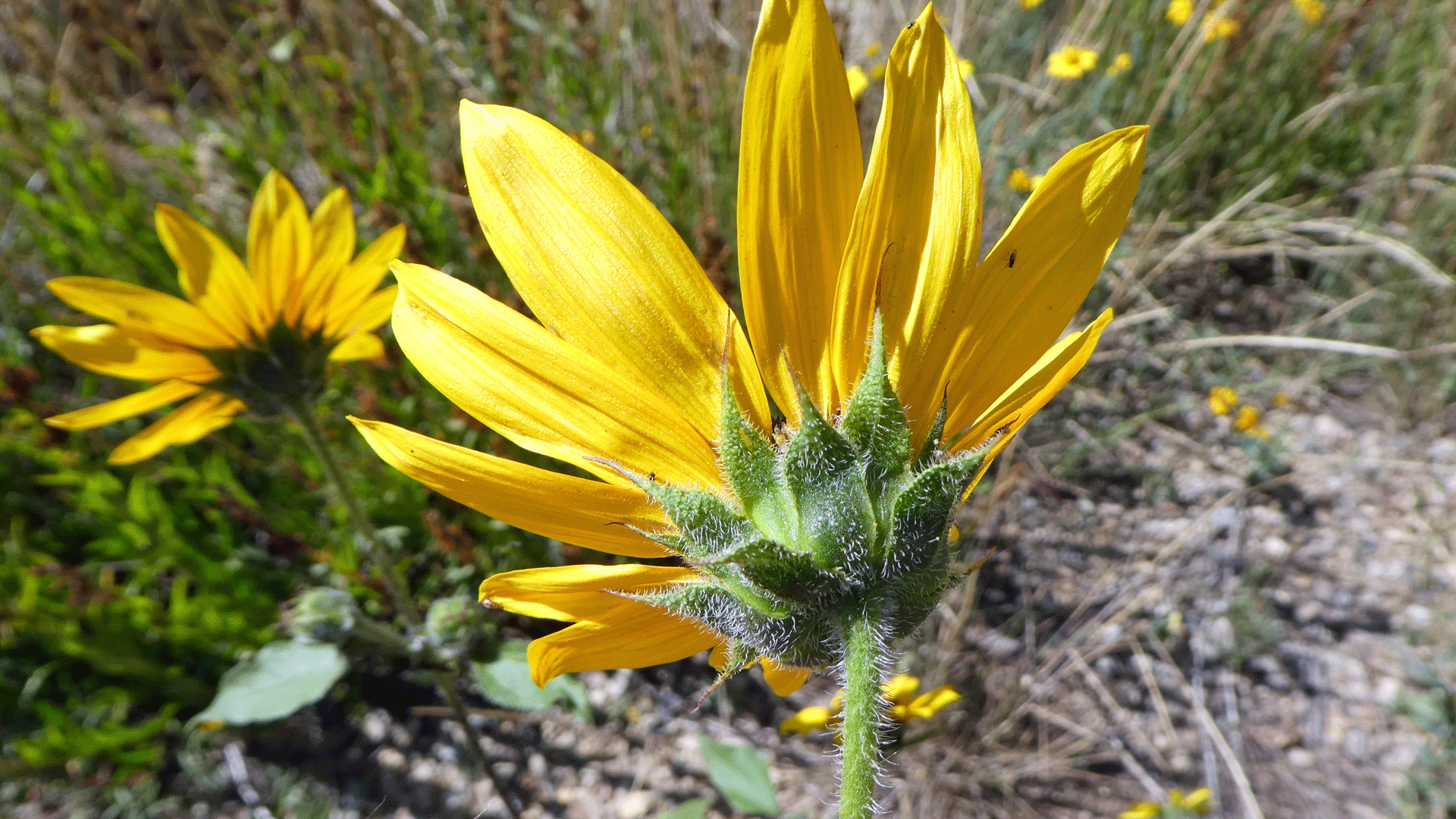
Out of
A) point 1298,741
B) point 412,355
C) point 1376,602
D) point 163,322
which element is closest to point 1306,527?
point 1376,602

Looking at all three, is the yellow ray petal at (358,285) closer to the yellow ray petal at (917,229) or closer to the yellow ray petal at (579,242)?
the yellow ray petal at (579,242)

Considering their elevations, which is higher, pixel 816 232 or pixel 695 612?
pixel 816 232

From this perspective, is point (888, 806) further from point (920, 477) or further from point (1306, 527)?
point (920, 477)

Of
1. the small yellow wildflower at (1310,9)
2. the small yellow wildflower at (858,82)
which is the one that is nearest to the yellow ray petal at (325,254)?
the small yellow wildflower at (858,82)

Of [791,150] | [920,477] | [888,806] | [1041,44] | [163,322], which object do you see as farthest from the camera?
[1041,44]

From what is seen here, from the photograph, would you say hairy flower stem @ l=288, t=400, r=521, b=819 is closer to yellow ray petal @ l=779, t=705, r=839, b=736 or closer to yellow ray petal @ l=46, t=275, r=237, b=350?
yellow ray petal @ l=46, t=275, r=237, b=350

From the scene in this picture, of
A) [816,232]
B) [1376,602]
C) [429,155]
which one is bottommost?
[1376,602]

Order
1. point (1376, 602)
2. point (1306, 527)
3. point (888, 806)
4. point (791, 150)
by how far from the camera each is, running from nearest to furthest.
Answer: point (791, 150) → point (888, 806) → point (1376, 602) → point (1306, 527)

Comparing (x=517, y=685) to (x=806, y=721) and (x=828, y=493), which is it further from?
(x=828, y=493)
